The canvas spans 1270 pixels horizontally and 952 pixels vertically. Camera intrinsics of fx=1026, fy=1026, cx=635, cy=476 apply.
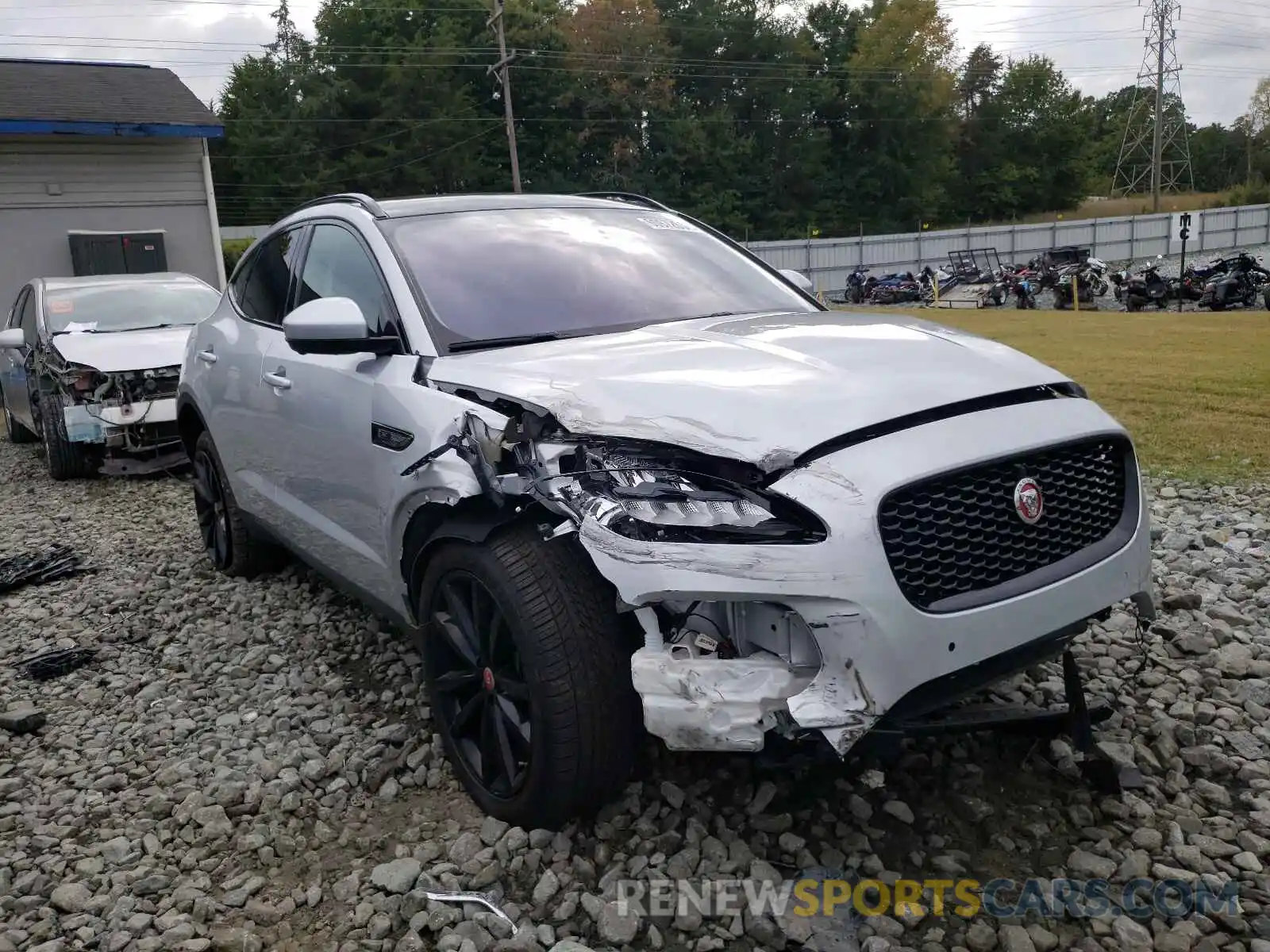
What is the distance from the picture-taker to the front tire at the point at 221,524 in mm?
4875

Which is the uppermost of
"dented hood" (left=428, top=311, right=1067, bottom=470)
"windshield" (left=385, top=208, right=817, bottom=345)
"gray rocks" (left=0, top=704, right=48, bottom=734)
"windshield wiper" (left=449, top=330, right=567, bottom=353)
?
"windshield" (left=385, top=208, right=817, bottom=345)

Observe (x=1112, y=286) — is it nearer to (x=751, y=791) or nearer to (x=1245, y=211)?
(x=1245, y=211)

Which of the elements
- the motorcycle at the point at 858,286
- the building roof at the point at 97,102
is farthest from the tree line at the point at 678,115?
the building roof at the point at 97,102

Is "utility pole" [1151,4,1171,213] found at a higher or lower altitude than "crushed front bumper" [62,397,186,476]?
higher

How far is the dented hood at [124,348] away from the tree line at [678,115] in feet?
130

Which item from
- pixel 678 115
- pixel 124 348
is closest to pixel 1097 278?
pixel 124 348

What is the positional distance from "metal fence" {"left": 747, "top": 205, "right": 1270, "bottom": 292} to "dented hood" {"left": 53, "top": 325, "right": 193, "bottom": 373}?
96.3 feet

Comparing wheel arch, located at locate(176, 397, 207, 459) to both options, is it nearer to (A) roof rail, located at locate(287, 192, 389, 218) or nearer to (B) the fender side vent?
(A) roof rail, located at locate(287, 192, 389, 218)

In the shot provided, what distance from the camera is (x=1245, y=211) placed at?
4381 cm

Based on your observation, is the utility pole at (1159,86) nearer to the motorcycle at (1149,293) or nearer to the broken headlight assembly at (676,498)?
the motorcycle at (1149,293)

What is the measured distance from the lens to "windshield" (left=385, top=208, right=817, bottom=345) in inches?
128

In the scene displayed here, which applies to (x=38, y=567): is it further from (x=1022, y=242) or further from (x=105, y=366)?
(x=1022, y=242)

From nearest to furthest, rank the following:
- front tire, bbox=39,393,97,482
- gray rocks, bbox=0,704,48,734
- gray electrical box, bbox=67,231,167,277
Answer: gray rocks, bbox=0,704,48,734 < front tire, bbox=39,393,97,482 < gray electrical box, bbox=67,231,167,277

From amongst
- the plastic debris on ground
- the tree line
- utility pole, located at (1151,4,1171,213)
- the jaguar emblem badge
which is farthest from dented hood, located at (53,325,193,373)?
utility pole, located at (1151,4,1171,213)
